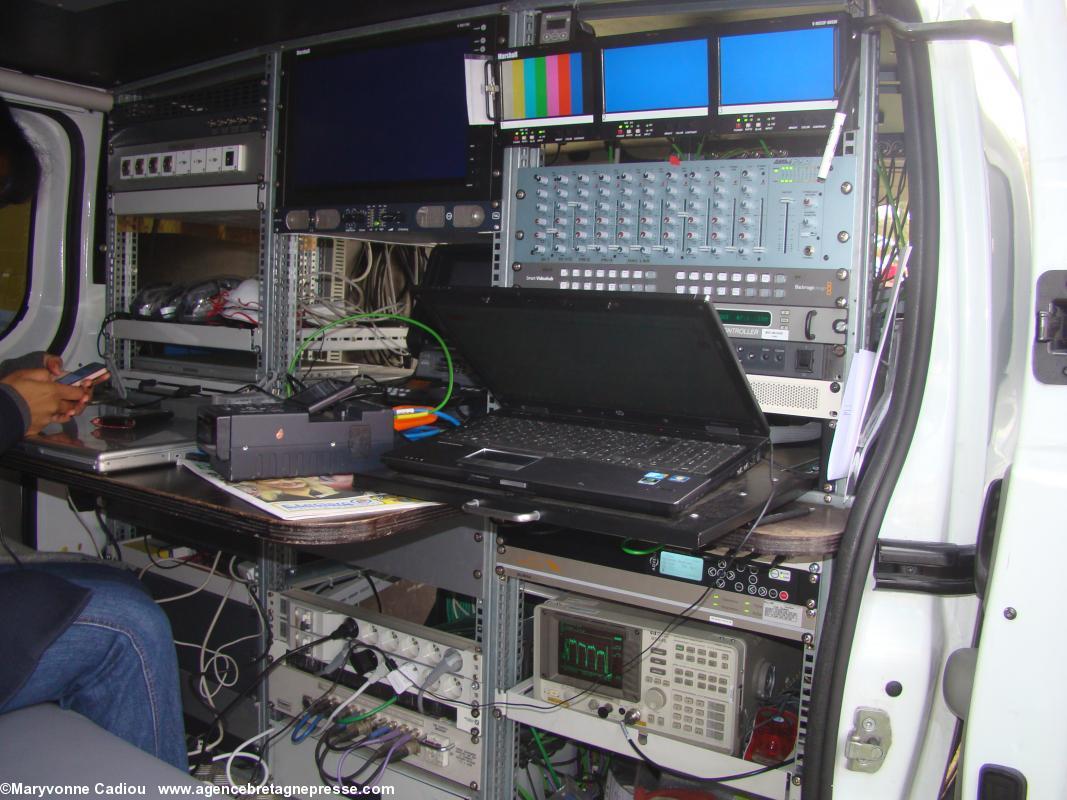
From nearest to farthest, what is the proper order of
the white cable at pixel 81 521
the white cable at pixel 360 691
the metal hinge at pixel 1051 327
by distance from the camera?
the metal hinge at pixel 1051 327, the white cable at pixel 360 691, the white cable at pixel 81 521

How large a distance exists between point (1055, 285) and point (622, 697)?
1.11 metres

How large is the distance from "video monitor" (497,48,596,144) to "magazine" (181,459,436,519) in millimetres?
810

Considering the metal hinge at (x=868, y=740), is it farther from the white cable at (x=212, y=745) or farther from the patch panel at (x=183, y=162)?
the patch panel at (x=183, y=162)

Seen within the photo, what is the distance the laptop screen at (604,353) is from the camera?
1.31 meters

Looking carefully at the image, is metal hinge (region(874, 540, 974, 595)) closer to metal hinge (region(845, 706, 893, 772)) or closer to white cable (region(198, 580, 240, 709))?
metal hinge (region(845, 706, 893, 772))

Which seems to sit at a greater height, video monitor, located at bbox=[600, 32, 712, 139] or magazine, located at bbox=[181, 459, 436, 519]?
video monitor, located at bbox=[600, 32, 712, 139]

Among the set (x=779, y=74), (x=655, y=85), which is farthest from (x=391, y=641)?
(x=779, y=74)

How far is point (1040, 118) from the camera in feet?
3.04

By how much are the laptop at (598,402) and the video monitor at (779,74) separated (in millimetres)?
457

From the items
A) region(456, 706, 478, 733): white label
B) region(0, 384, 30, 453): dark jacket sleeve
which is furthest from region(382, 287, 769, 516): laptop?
region(0, 384, 30, 453): dark jacket sleeve

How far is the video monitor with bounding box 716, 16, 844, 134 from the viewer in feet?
4.56

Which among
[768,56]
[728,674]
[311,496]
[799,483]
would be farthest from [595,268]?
[728,674]

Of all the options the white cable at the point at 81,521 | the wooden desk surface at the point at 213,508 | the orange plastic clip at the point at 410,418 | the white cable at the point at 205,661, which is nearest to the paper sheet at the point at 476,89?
the orange plastic clip at the point at 410,418

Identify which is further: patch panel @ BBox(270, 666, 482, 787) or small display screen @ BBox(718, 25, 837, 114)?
patch panel @ BBox(270, 666, 482, 787)
